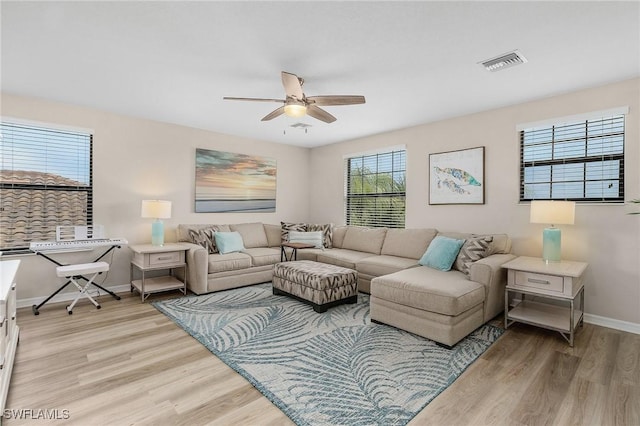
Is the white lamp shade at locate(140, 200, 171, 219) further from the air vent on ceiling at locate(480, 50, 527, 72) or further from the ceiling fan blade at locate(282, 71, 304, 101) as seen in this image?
the air vent on ceiling at locate(480, 50, 527, 72)

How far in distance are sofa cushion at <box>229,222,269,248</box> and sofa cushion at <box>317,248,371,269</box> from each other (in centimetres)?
116

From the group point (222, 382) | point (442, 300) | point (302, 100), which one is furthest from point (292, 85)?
point (222, 382)

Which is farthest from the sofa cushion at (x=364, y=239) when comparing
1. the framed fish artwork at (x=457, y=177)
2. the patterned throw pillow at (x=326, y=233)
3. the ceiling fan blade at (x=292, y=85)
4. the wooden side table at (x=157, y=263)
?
the ceiling fan blade at (x=292, y=85)

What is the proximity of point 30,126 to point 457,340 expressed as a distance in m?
5.19

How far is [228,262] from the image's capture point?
443 centimetres

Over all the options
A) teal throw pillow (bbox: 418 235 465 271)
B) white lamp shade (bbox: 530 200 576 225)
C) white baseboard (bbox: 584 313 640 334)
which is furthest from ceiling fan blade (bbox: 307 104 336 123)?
white baseboard (bbox: 584 313 640 334)

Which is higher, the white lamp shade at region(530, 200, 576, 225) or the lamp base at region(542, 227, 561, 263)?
the white lamp shade at region(530, 200, 576, 225)

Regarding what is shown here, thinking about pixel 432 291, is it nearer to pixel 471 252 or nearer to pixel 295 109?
pixel 471 252

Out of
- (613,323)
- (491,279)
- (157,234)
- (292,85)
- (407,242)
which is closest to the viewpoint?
(292,85)

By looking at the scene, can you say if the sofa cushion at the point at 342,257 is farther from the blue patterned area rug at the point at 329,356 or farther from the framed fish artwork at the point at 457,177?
the framed fish artwork at the point at 457,177

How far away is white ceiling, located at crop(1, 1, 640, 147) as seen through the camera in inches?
81.7

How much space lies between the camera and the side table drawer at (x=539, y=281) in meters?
2.86

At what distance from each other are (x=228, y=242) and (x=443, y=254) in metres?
3.00

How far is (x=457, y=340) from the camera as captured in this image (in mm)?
2756
